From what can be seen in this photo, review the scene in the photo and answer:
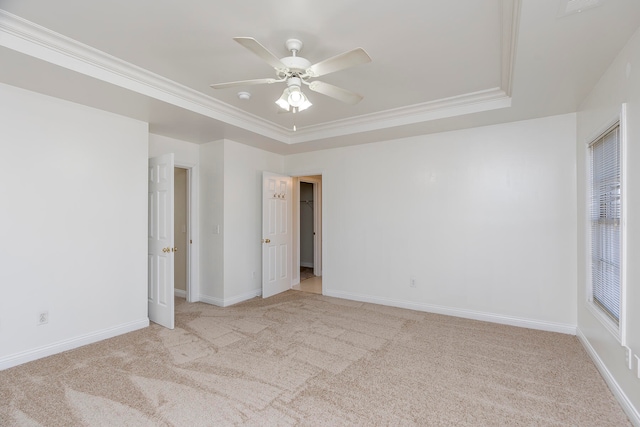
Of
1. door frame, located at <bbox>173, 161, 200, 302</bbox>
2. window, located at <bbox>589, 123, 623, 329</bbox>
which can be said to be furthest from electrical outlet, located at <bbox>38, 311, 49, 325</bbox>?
window, located at <bbox>589, 123, 623, 329</bbox>

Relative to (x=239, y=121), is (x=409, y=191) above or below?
below

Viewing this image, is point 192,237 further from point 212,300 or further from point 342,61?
point 342,61

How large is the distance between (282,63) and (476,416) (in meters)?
2.65

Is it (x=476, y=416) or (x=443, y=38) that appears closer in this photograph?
(x=476, y=416)

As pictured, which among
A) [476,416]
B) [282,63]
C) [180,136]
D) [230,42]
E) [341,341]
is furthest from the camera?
[180,136]

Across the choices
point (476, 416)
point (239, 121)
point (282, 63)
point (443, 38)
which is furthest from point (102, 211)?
point (476, 416)

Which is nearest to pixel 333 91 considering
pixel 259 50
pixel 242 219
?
pixel 259 50

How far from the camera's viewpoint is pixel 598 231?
2.85 m

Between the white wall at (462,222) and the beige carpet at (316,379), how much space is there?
486 millimetres

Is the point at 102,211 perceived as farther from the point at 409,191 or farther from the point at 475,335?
the point at 475,335

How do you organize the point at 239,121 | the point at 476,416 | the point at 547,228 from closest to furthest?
the point at 476,416 < the point at 547,228 < the point at 239,121

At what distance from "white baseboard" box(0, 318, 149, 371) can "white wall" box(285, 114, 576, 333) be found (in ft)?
8.91

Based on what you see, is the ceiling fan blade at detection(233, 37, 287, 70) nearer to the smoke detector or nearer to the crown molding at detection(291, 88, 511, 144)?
the smoke detector

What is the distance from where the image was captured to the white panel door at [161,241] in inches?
143
